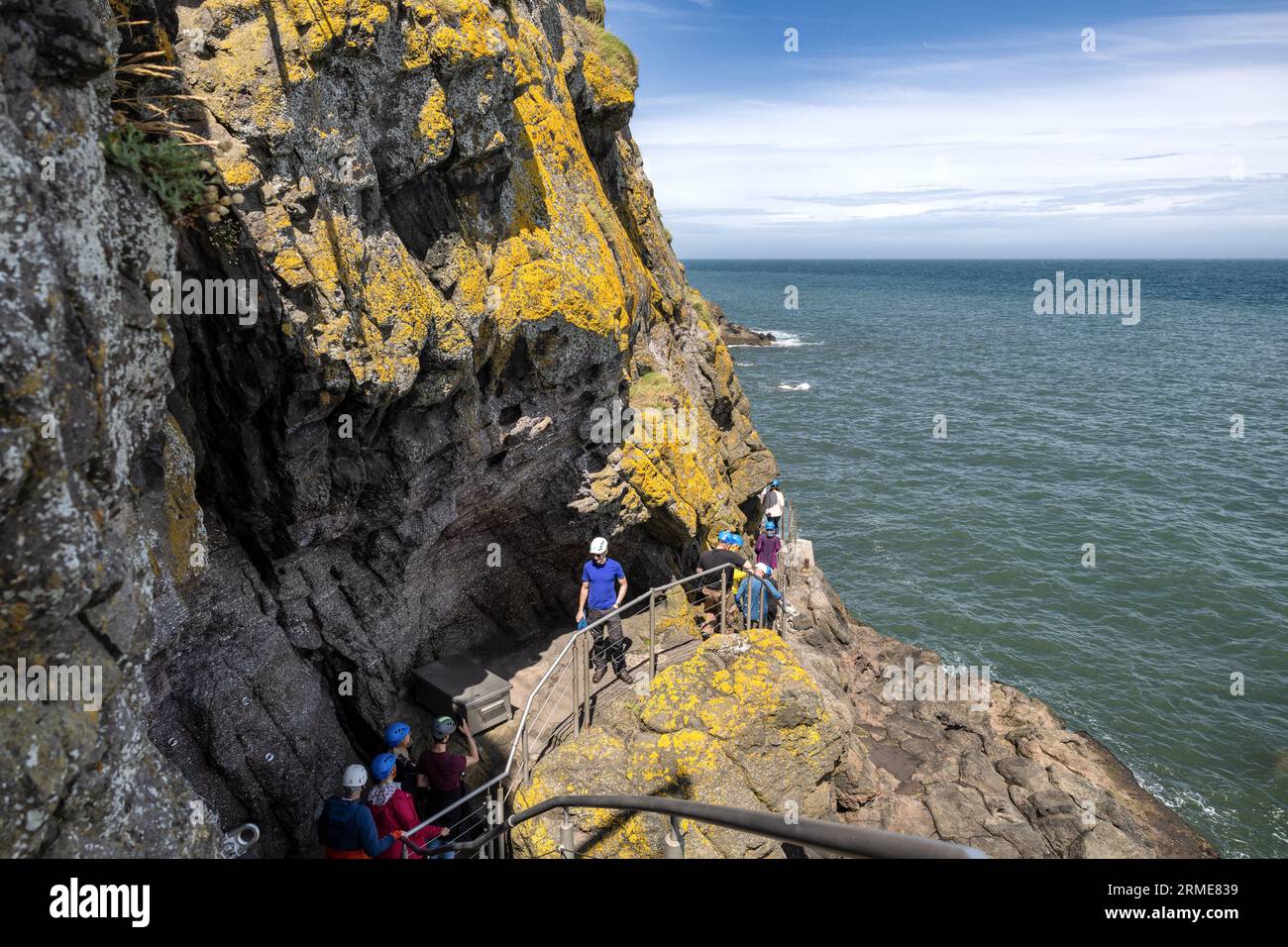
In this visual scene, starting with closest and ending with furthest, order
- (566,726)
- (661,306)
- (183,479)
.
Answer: (183,479) < (566,726) < (661,306)

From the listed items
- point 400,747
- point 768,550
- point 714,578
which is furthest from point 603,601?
point 768,550

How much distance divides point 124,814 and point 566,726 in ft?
24.1

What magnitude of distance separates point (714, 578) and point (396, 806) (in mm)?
8558

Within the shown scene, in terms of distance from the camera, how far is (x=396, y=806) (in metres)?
9.00

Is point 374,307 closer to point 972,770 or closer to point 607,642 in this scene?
point 607,642

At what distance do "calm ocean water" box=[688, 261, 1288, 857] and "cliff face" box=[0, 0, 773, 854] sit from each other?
50.9ft

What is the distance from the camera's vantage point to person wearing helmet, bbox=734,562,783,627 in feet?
47.0

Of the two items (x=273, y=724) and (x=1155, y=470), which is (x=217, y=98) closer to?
(x=273, y=724)

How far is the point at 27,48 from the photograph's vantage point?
5312 mm

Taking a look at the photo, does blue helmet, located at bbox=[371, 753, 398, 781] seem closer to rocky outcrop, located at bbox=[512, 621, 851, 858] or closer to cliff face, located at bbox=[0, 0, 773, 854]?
rocky outcrop, located at bbox=[512, 621, 851, 858]

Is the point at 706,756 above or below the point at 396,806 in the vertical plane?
above

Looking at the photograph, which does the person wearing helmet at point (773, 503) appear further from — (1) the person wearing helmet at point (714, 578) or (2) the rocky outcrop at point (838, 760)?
(1) the person wearing helmet at point (714, 578)

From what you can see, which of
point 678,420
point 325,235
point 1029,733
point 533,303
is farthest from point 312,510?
point 1029,733

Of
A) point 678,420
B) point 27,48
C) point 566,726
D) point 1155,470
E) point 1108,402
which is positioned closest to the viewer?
point 27,48
